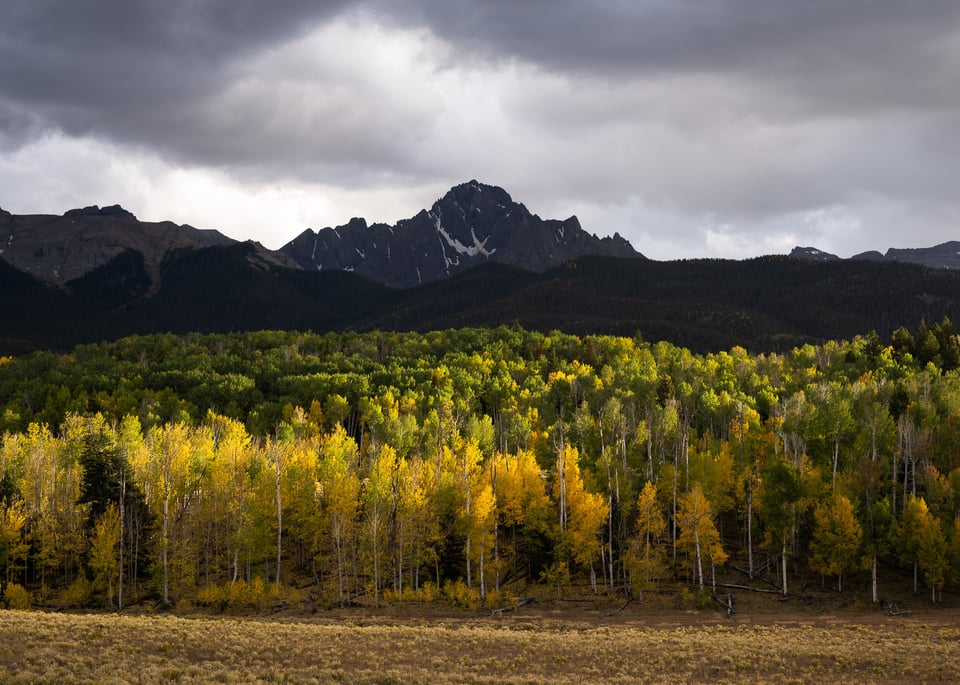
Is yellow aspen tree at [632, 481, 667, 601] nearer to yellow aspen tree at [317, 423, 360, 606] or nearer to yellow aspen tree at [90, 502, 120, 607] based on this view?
yellow aspen tree at [317, 423, 360, 606]

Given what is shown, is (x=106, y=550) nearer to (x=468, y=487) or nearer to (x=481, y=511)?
(x=468, y=487)

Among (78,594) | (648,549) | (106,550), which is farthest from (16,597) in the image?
(648,549)

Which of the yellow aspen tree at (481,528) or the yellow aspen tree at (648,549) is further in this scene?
the yellow aspen tree at (481,528)

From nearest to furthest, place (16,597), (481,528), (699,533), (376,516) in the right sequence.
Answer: (16,597) → (376,516) → (481,528) → (699,533)

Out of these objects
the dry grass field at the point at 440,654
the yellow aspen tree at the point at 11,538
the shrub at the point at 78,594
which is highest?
the yellow aspen tree at the point at 11,538

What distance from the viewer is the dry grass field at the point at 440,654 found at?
125 ft

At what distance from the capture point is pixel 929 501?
76.9 metres

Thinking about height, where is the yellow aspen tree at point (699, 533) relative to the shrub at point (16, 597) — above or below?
above

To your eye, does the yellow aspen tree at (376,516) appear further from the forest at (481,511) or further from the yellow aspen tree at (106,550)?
the yellow aspen tree at (106,550)

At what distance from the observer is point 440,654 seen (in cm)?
4553

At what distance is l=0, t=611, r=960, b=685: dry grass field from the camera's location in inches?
1500

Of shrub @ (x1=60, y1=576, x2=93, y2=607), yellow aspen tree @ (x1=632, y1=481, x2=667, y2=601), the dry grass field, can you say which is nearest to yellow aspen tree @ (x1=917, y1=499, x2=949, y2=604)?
the dry grass field

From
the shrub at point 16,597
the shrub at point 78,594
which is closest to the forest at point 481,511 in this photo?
the shrub at point 16,597

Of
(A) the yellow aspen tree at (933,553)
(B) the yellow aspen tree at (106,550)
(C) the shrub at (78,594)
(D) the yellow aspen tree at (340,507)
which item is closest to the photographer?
(A) the yellow aspen tree at (933,553)
